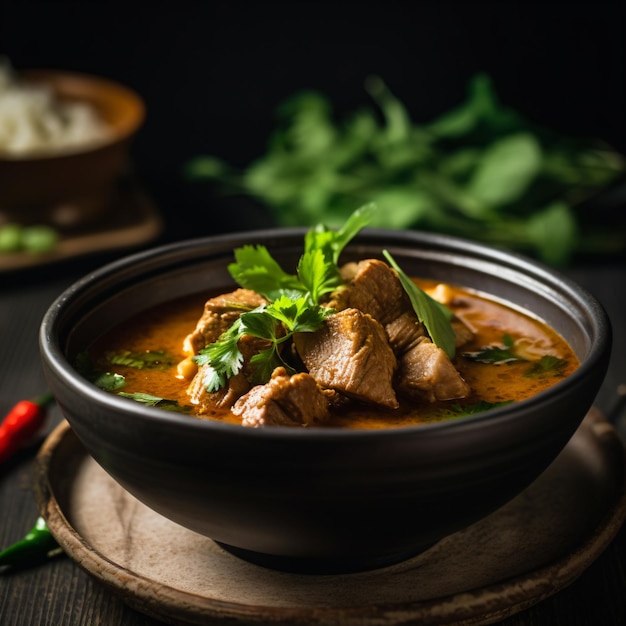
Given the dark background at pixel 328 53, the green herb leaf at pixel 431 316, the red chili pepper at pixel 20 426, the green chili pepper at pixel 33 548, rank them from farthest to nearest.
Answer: the dark background at pixel 328 53 → the red chili pepper at pixel 20 426 → the green chili pepper at pixel 33 548 → the green herb leaf at pixel 431 316

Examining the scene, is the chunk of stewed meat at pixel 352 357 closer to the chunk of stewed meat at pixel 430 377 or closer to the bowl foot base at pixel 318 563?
the chunk of stewed meat at pixel 430 377

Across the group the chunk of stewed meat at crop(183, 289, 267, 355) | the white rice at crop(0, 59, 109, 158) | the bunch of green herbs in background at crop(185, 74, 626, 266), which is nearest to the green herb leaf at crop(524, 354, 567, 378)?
the chunk of stewed meat at crop(183, 289, 267, 355)

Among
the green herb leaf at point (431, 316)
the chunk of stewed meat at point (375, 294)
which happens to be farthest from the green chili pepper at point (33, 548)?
the green herb leaf at point (431, 316)

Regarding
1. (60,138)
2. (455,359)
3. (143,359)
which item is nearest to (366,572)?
(455,359)

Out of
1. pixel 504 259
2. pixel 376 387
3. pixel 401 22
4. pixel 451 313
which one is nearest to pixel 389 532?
pixel 376 387

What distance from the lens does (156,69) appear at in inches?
259

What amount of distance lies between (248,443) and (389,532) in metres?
0.42

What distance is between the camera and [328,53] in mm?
6457

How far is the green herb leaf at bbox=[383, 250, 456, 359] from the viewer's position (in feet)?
8.39

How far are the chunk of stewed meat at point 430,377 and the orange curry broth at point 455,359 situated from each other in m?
0.03

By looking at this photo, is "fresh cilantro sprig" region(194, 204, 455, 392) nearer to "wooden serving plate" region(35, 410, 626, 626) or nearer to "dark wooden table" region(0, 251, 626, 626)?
"wooden serving plate" region(35, 410, 626, 626)

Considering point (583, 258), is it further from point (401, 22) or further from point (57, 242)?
point (57, 242)

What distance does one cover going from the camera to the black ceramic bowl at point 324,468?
6.41ft

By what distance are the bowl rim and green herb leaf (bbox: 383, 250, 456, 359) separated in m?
0.36
